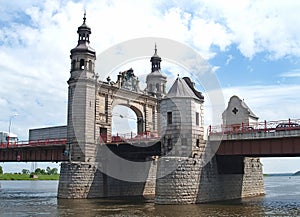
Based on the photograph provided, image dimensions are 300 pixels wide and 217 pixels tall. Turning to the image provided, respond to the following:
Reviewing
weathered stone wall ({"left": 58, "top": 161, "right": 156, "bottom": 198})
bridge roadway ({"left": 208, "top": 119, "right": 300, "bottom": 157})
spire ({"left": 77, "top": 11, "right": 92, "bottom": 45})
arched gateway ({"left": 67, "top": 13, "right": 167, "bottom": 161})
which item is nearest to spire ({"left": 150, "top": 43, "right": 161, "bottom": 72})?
arched gateway ({"left": 67, "top": 13, "right": 167, "bottom": 161})

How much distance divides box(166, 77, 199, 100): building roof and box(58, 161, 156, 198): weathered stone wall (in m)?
18.1

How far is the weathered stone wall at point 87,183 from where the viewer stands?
56250 mm

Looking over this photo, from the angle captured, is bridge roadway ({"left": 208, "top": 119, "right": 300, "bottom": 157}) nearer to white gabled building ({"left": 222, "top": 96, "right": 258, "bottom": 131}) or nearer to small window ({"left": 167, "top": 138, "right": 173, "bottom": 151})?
small window ({"left": 167, "top": 138, "right": 173, "bottom": 151})

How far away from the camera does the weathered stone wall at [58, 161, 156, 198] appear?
5625 centimetres

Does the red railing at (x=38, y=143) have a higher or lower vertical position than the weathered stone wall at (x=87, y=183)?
higher

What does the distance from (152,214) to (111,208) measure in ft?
26.0

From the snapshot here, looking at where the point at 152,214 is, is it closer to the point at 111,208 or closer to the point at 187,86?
the point at 111,208

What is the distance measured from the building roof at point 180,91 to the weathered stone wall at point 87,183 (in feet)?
59.3

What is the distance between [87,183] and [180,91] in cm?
2010

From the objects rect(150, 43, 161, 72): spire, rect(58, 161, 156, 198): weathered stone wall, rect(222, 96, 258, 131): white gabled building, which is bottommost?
rect(58, 161, 156, 198): weathered stone wall

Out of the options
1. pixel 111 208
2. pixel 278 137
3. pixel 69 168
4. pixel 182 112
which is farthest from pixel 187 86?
pixel 69 168

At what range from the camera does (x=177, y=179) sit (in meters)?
44.0

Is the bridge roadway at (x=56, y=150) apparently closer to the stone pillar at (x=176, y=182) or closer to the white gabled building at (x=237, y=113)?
the stone pillar at (x=176, y=182)

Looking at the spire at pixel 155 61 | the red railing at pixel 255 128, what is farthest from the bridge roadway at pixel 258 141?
the spire at pixel 155 61
